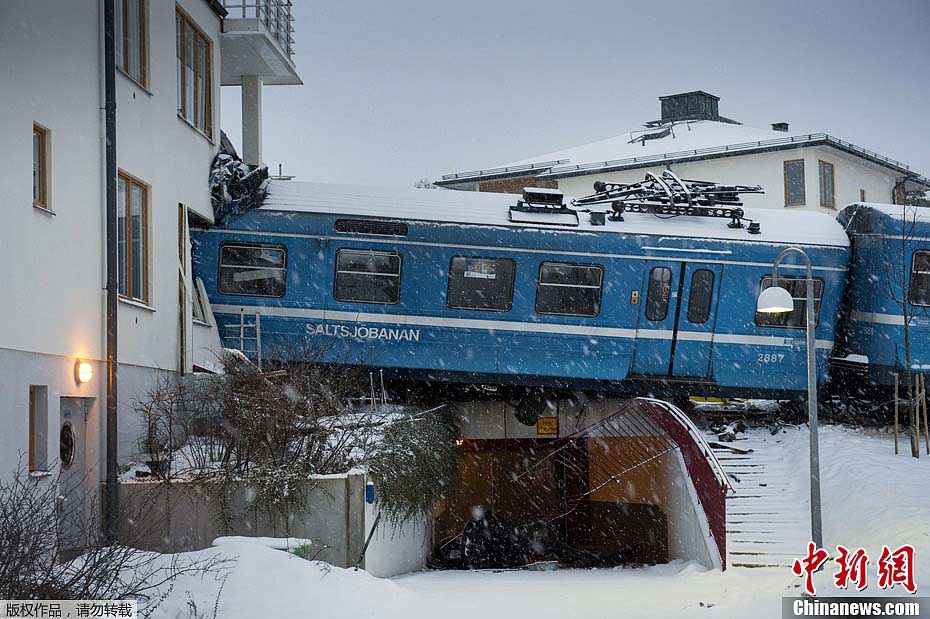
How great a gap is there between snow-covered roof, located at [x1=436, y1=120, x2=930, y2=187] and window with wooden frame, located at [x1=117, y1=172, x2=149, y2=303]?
24319mm

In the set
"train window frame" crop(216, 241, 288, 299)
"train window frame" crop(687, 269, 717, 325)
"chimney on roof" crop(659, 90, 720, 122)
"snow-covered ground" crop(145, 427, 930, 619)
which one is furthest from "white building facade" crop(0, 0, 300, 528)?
"chimney on roof" crop(659, 90, 720, 122)

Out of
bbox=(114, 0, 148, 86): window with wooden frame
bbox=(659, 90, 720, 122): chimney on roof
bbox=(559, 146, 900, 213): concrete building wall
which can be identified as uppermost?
bbox=(659, 90, 720, 122): chimney on roof

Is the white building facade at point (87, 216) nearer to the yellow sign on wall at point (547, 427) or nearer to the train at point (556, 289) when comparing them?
the train at point (556, 289)

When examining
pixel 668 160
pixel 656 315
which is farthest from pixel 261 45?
pixel 668 160

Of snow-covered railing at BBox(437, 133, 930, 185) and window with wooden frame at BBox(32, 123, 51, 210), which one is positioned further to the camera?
snow-covered railing at BBox(437, 133, 930, 185)

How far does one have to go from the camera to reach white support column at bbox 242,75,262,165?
965 inches

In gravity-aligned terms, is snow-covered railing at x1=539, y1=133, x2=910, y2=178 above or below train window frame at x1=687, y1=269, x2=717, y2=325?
above

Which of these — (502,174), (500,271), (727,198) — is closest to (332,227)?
(500,271)

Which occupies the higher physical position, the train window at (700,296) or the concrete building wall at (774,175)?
the concrete building wall at (774,175)

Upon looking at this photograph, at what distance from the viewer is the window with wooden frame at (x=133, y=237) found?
14.8 m

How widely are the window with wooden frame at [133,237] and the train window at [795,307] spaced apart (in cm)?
1016

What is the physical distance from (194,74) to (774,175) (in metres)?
22.7

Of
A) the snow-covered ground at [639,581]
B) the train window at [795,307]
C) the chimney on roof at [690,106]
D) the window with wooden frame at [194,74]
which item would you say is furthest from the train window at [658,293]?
the chimney on roof at [690,106]

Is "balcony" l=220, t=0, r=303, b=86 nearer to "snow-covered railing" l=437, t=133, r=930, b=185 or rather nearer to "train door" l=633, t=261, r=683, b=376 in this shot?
"train door" l=633, t=261, r=683, b=376
